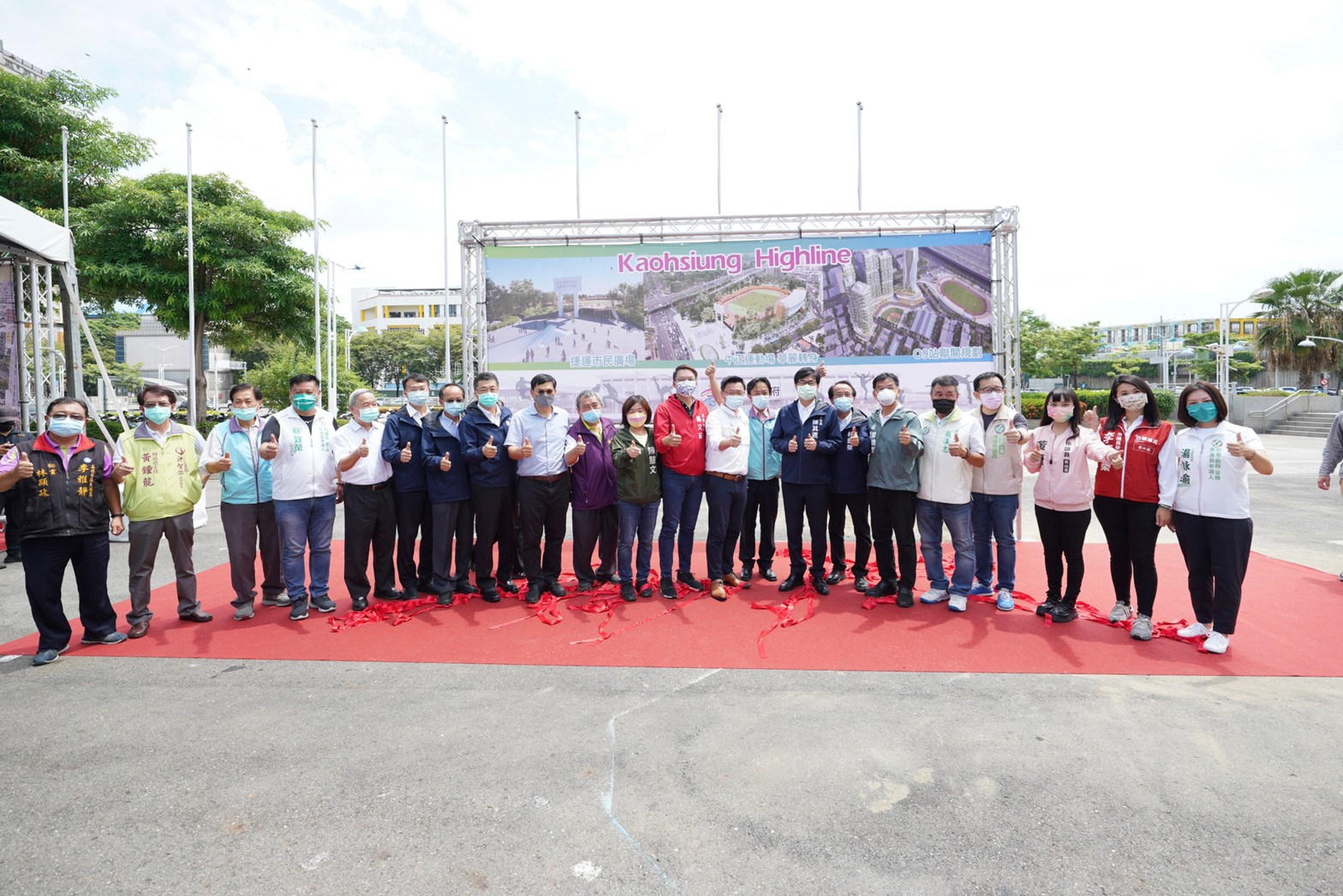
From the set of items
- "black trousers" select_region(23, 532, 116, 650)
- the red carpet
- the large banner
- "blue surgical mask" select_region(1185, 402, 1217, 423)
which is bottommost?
the red carpet

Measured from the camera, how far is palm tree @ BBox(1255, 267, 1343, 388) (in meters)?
29.5

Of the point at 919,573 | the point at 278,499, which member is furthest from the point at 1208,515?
the point at 278,499

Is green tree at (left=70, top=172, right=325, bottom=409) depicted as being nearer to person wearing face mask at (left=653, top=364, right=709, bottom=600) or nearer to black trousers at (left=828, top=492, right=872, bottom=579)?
person wearing face mask at (left=653, top=364, right=709, bottom=600)

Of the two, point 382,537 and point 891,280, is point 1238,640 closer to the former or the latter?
point 891,280

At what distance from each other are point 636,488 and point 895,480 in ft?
6.42

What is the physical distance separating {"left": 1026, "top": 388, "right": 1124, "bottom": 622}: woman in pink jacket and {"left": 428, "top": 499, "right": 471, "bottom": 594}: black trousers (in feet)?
13.9

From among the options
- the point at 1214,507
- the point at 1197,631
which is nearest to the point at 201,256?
the point at 1214,507

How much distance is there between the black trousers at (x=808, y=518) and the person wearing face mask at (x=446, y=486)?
8.32ft

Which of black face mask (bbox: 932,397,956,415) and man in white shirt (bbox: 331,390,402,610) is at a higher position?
black face mask (bbox: 932,397,956,415)

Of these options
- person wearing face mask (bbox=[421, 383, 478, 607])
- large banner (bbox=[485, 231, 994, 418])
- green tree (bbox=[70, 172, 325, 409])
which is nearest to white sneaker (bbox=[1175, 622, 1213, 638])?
large banner (bbox=[485, 231, 994, 418])

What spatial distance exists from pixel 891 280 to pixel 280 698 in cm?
777

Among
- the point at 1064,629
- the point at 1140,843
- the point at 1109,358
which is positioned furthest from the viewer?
the point at 1109,358

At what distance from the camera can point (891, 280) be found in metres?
8.78

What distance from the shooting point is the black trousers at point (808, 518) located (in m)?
5.57
